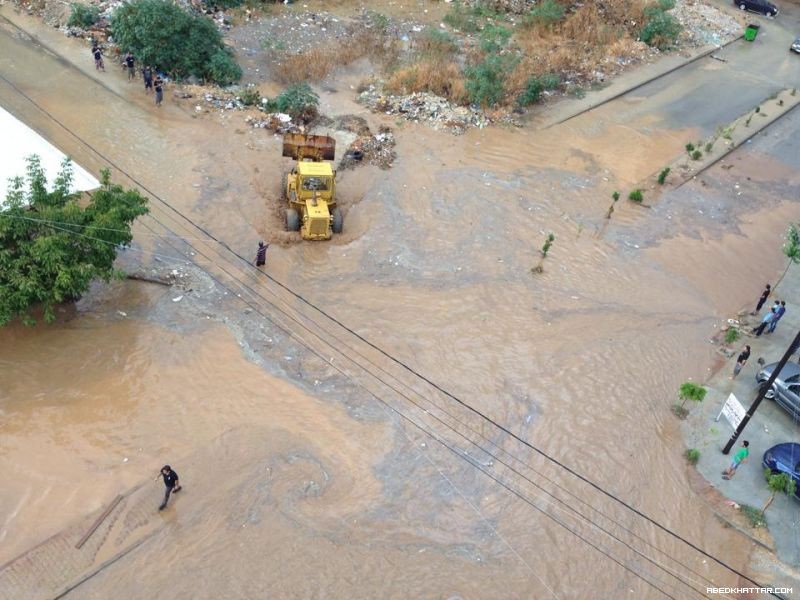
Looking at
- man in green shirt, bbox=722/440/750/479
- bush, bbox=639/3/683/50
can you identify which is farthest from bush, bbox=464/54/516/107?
man in green shirt, bbox=722/440/750/479

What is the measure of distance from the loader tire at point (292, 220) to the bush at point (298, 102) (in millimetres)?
5398

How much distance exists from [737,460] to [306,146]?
12052 millimetres

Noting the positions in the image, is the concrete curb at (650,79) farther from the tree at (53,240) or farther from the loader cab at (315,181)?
the tree at (53,240)

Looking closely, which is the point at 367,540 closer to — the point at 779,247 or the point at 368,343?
the point at 368,343

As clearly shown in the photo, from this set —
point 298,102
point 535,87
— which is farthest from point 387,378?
point 535,87

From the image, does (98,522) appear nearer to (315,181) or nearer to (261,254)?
(261,254)

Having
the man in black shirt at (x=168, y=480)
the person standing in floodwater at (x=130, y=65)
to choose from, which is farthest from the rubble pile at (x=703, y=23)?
the man in black shirt at (x=168, y=480)

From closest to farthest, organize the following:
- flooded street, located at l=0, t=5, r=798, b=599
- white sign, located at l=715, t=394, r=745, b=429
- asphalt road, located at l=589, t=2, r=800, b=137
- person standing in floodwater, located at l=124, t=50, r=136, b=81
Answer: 1. flooded street, located at l=0, t=5, r=798, b=599
2. white sign, located at l=715, t=394, r=745, b=429
3. person standing in floodwater, located at l=124, t=50, r=136, b=81
4. asphalt road, located at l=589, t=2, r=800, b=137

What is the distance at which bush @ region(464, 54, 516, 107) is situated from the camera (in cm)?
2194

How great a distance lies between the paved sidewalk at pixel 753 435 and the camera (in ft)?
39.0

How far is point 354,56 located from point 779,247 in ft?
50.5

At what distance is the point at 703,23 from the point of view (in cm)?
3072

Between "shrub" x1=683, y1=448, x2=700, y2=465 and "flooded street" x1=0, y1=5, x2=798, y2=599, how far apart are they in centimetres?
20

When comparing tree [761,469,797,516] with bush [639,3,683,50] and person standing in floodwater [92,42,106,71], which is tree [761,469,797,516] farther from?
person standing in floodwater [92,42,106,71]
